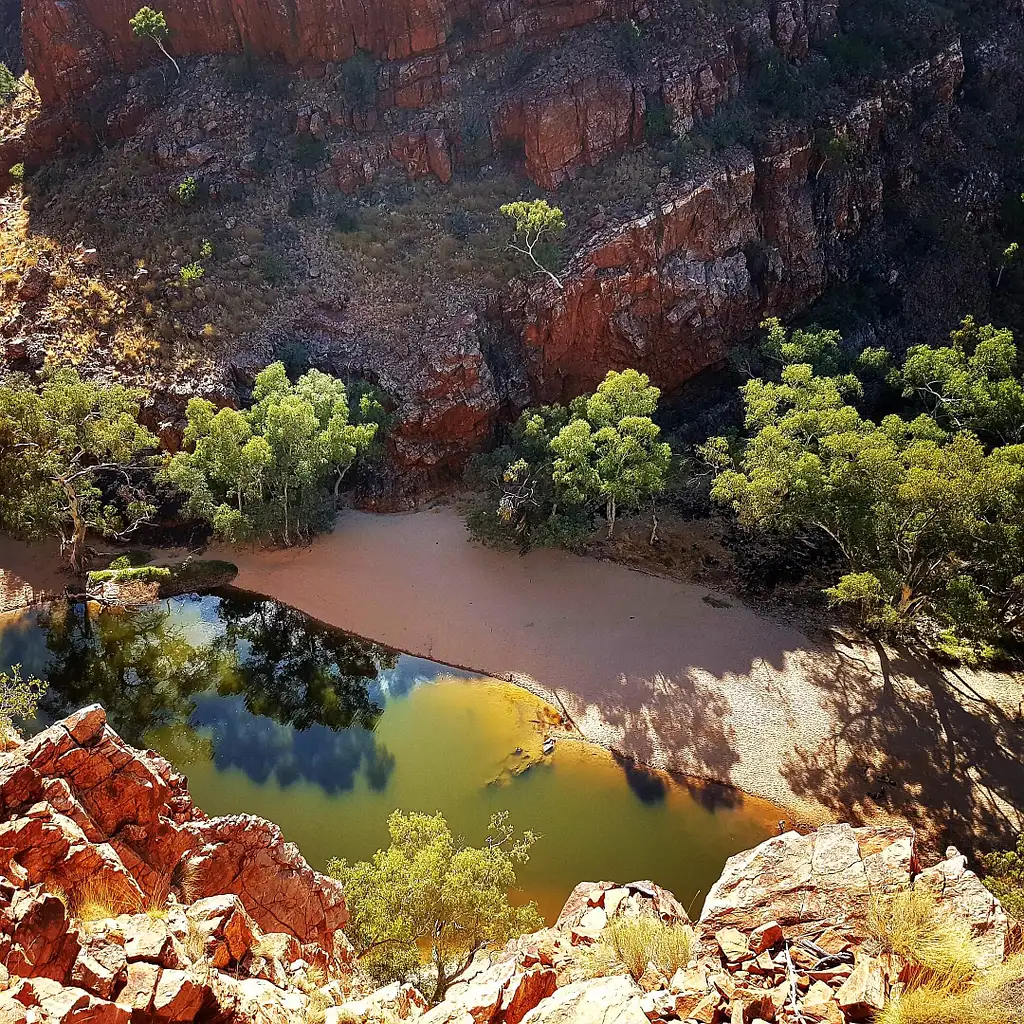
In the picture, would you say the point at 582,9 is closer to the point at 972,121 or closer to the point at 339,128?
the point at 339,128

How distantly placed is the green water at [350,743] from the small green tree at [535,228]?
62.0 feet

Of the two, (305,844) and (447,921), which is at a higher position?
(447,921)

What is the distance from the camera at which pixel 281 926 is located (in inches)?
569

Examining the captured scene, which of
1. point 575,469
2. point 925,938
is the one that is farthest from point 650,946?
point 575,469

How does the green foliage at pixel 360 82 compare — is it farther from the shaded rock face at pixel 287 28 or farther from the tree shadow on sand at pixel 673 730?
the tree shadow on sand at pixel 673 730

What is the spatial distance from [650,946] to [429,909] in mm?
5393

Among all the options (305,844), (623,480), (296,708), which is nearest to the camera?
(305,844)

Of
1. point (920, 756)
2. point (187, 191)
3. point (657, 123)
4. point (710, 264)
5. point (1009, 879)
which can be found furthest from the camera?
point (187, 191)

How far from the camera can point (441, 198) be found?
37312 mm

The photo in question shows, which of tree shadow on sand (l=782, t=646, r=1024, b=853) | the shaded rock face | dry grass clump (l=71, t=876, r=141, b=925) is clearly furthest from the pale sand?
the shaded rock face

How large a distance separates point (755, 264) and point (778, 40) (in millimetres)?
11969

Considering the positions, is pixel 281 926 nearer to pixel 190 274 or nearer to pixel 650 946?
pixel 650 946

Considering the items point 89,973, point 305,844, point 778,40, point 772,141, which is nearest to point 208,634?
point 305,844

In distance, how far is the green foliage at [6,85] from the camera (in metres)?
38.6
